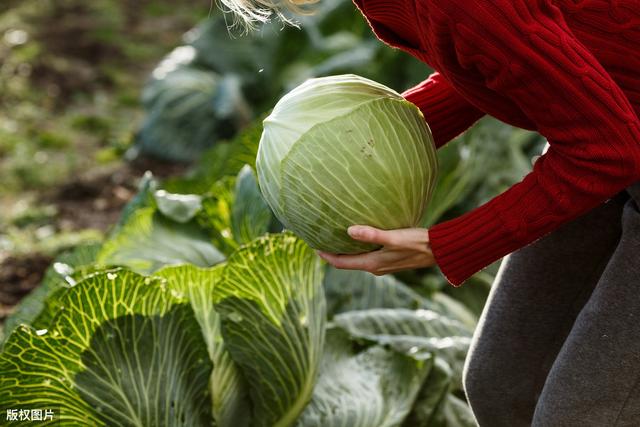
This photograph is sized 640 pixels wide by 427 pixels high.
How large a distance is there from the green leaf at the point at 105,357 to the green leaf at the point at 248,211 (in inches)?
26.2

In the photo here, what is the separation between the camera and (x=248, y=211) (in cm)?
297

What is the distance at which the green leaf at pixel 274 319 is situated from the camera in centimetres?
237

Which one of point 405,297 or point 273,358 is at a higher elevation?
point 273,358

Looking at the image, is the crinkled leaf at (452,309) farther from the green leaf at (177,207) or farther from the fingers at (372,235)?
the fingers at (372,235)

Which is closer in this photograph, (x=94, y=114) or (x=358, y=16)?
(x=358, y=16)

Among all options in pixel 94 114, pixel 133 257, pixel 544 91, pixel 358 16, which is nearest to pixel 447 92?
pixel 544 91

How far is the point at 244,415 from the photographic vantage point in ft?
8.39

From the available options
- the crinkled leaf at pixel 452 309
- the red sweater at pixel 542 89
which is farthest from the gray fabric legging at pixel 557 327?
the crinkled leaf at pixel 452 309

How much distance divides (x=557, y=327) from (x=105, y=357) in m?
1.10

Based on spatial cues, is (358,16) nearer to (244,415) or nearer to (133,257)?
(133,257)

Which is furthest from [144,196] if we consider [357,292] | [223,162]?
[357,292]

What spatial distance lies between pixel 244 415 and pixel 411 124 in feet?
3.46

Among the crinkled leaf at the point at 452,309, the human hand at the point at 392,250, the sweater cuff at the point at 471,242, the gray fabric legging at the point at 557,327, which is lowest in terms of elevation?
the crinkled leaf at the point at 452,309

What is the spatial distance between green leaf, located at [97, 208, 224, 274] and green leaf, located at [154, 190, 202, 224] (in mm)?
34
